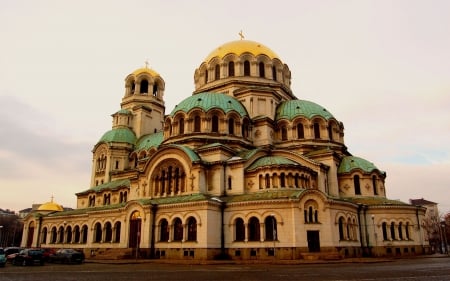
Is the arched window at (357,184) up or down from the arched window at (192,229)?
up

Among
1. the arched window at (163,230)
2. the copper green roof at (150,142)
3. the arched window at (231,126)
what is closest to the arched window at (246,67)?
the arched window at (231,126)

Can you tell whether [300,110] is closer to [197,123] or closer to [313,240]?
[197,123]

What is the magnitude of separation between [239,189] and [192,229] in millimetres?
5896

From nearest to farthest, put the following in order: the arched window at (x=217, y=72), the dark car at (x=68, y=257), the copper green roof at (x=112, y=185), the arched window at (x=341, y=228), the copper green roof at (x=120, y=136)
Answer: the dark car at (x=68, y=257), the arched window at (x=341, y=228), the copper green roof at (x=112, y=185), the arched window at (x=217, y=72), the copper green roof at (x=120, y=136)

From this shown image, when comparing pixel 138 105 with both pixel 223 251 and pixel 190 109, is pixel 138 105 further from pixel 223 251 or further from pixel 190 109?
pixel 223 251

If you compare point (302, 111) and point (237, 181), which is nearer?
point (237, 181)

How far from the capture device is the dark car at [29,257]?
27.2 m

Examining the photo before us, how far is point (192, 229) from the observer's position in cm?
3291

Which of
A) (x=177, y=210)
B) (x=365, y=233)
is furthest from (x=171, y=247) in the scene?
(x=365, y=233)

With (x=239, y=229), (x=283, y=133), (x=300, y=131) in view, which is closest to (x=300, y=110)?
(x=300, y=131)

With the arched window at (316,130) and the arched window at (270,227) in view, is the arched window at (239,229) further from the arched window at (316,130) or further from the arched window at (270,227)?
the arched window at (316,130)

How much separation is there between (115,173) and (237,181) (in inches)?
861

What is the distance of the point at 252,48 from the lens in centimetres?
4919

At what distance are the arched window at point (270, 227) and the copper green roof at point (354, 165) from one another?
13.7m
